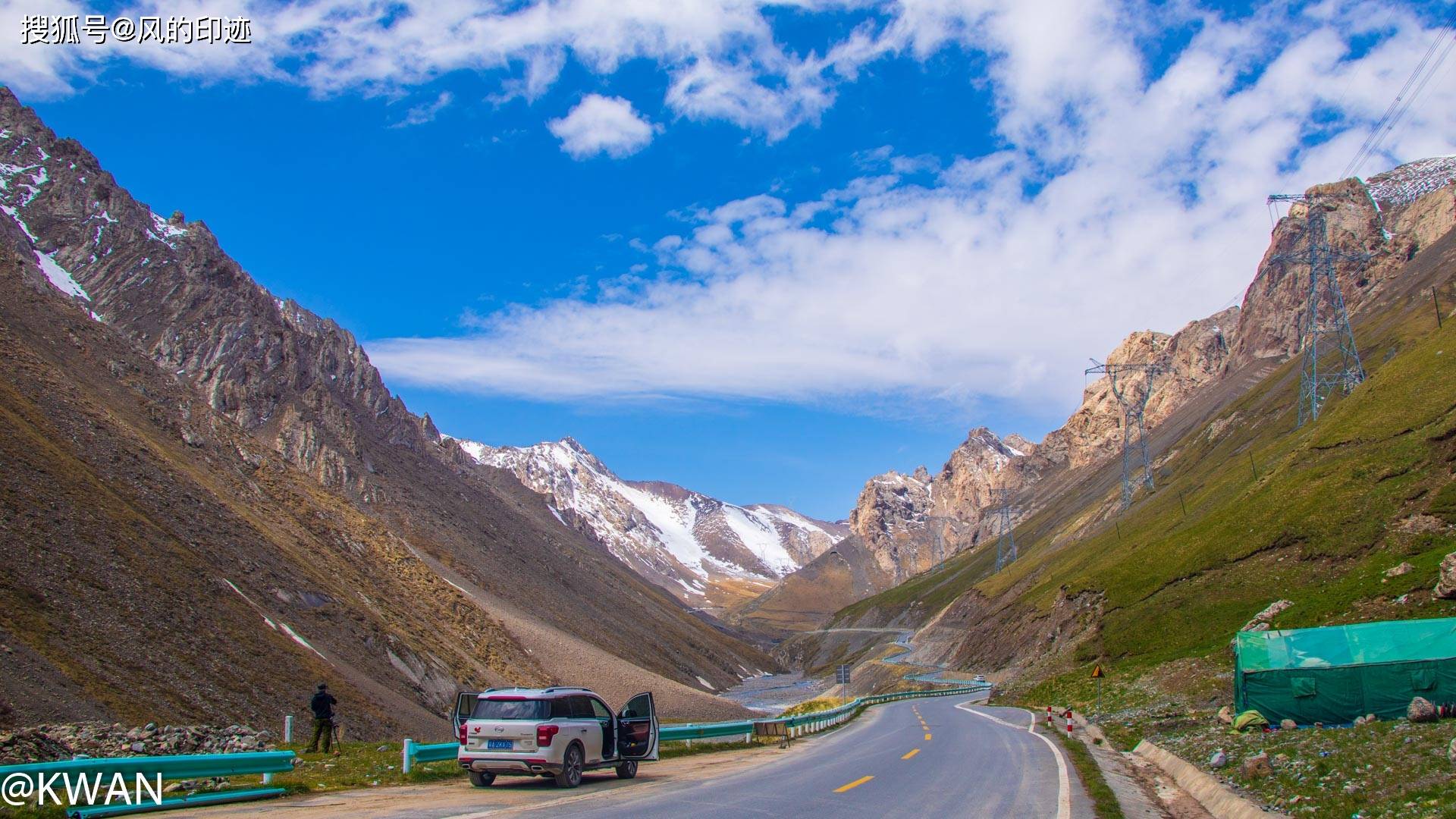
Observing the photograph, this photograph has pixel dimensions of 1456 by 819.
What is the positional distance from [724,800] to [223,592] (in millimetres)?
36992

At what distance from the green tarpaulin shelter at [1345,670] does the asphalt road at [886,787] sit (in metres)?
5.82

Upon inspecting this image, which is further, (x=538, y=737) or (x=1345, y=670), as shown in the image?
(x=1345, y=670)

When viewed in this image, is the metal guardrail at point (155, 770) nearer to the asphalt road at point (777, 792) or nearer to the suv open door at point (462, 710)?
the asphalt road at point (777, 792)

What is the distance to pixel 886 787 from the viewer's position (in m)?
18.2

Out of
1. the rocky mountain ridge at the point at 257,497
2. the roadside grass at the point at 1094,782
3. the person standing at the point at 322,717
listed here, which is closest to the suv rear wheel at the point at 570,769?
the roadside grass at the point at 1094,782

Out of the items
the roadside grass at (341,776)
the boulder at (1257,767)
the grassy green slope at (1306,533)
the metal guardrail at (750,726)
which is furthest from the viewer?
the grassy green slope at (1306,533)

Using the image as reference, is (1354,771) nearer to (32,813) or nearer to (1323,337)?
(32,813)

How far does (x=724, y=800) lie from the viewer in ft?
51.7

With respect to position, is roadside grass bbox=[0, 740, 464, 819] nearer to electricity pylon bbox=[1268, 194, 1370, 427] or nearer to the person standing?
the person standing

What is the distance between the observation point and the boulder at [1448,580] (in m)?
29.2

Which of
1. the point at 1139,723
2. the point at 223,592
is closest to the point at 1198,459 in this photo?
the point at 1139,723

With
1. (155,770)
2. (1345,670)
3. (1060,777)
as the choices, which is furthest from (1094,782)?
(155,770)

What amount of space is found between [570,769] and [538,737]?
110 centimetres

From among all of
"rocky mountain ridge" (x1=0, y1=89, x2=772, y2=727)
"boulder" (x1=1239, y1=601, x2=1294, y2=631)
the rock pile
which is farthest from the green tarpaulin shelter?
"rocky mountain ridge" (x1=0, y1=89, x2=772, y2=727)
